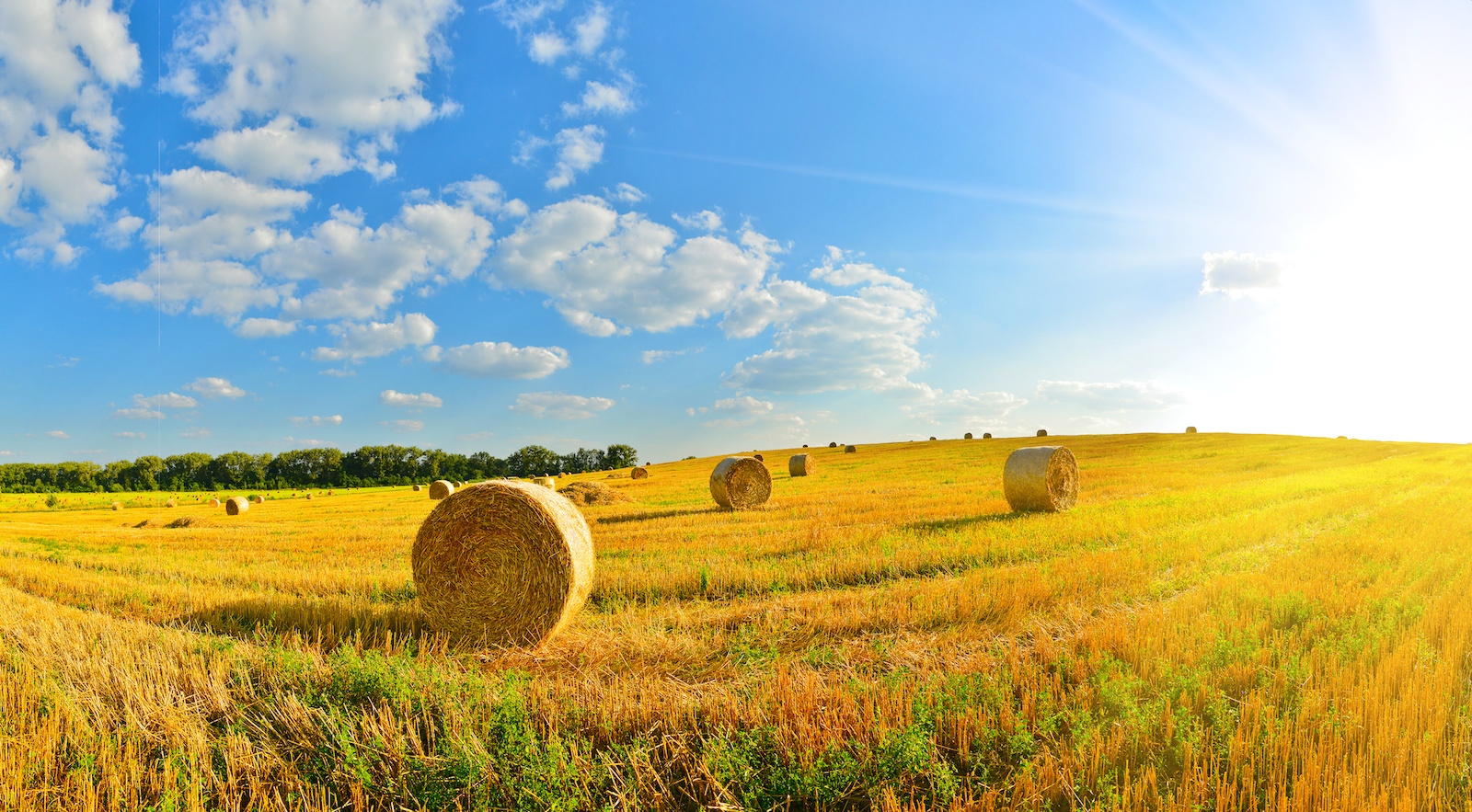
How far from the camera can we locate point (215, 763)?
4293 mm

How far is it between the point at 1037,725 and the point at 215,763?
545 cm

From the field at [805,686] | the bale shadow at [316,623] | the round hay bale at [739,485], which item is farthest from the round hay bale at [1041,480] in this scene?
the bale shadow at [316,623]

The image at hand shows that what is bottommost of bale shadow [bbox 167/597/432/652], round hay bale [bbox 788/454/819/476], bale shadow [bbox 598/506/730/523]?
bale shadow [bbox 167/597/432/652]

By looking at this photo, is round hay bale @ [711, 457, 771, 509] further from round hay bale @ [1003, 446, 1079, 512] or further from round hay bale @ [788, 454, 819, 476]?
round hay bale @ [788, 454, 819, 476]

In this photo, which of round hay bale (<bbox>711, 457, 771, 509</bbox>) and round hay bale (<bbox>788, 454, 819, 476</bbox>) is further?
round hay bale (<bbox>788, 454, 819, 476</bbox>)

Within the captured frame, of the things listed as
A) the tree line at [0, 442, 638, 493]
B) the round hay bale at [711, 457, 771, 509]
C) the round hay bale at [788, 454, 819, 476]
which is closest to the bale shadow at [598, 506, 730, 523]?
the round hay bale at [711, 457, 771, 509]

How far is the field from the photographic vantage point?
358 centimetres

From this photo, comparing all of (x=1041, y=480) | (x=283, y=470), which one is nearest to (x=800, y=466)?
(x=1041, y=480)

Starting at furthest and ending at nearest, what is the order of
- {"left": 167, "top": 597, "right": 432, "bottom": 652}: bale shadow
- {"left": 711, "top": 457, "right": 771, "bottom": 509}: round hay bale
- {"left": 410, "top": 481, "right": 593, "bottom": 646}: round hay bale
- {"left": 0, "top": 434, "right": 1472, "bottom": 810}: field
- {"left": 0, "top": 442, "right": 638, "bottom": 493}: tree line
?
1. {"left": 0, "top": 442, "right": 638, "bottom": 493}: tree line
2. {"left": 711, "top": 457, "right": 771, "bottom": 509}: round hay bale
3. {"left": 410, "top": 481, "right": 593, "bottom": 646}: round hay bale
4. {"left": 167, "top": 597, "right": 432, "bottom": 652}: bale shadow
5. {"left": 0, "top": 434, "right": 1472, "bottom": 810}: field

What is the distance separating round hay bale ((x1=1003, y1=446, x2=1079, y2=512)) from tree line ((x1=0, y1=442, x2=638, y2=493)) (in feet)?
193

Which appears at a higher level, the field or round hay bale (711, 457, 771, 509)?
round hay bale (711, 457, 771, 509)

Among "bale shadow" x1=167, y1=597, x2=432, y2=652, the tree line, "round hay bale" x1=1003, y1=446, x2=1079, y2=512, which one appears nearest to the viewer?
"bale shadow" x1=167, y1=597, x2=432, y2=652

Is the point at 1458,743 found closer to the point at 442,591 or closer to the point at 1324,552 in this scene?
the point at 1324,552

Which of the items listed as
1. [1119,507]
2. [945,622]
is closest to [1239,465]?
[1119,507]
